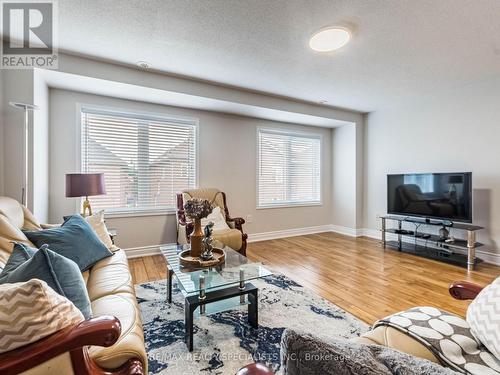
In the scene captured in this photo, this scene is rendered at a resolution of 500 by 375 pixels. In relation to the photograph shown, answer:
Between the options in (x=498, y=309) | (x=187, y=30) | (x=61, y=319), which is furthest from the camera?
(x=187, y=30)

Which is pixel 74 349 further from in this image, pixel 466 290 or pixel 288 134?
pixel 288 134

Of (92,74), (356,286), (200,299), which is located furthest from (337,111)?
(200,299)

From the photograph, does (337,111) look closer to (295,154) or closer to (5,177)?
(295,154)

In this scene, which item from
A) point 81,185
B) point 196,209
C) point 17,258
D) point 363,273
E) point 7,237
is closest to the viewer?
point 17,258

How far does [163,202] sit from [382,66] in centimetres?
358

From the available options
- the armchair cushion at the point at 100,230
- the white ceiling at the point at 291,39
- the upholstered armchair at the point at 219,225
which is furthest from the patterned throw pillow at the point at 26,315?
the upholstered armchair at the point at 219,225

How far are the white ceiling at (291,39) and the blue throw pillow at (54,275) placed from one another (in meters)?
1.94

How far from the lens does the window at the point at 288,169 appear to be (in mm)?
4883

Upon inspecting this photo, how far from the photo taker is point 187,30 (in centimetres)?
229

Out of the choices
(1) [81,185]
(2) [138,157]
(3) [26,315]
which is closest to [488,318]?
(3) [26,315]

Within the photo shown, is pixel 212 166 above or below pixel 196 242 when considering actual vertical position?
above

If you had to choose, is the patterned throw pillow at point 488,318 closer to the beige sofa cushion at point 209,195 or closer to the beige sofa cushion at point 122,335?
the beige sofa cushion at point 122,335

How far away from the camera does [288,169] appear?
5223 mm

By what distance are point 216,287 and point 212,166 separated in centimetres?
275
